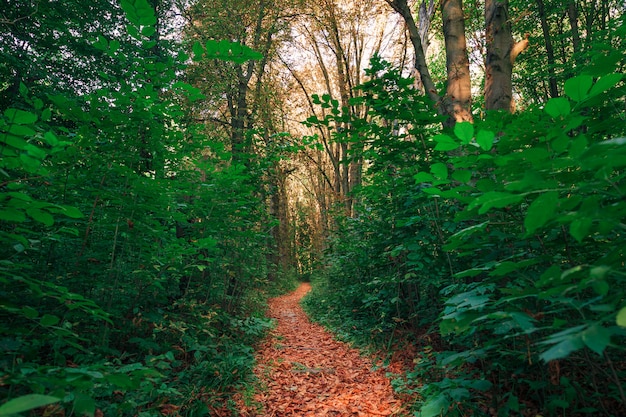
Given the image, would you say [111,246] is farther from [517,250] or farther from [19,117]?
[517,250]

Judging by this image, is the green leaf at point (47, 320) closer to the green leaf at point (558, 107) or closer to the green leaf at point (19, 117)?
the green leaf at point (19, 117)

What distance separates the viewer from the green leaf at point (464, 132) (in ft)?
4.49

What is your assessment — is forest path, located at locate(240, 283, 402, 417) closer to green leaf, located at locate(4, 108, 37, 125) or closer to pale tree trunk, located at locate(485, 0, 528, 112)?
green leaf, located at locate(4, 108, 37, 125)

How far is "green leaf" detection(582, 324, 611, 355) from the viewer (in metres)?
0.81

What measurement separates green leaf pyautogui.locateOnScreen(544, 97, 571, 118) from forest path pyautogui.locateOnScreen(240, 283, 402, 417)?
9.83 ft

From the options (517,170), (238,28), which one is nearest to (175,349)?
(517,170)

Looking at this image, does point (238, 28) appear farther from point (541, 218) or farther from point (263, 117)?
point (541, 218)

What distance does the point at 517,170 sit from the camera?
4.69ft

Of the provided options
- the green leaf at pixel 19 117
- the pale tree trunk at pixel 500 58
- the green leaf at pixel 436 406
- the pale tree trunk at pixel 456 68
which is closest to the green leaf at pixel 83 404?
the green leaf at pixel 19 117

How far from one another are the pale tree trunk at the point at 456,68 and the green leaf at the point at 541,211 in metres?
3.25

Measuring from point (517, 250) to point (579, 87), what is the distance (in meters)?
1.42

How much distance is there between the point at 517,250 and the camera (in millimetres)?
2348

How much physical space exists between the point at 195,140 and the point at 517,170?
12.4ft

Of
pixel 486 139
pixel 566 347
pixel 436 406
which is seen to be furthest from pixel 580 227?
pixel 436 406
